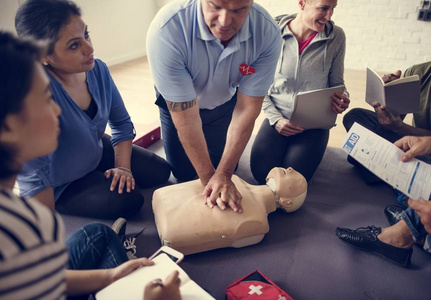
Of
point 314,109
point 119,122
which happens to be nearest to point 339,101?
point 314,109

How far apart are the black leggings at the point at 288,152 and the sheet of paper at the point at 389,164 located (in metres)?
0.14

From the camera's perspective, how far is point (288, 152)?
1640mm

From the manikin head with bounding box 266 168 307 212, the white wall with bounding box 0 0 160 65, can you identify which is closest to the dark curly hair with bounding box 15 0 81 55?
the manikin head with bounding box 266 168 307 212

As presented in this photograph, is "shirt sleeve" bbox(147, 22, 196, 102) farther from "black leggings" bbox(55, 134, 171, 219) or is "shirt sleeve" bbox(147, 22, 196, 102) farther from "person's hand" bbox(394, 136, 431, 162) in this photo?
"person's hand" bbox(394, 136, 431, 162)

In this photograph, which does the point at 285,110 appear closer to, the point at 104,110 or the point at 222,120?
the point at 222,120

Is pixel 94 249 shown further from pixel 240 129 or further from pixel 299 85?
pixel 299 85

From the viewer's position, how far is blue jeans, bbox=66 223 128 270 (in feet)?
3.03

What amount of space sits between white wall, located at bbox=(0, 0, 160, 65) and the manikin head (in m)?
2.53

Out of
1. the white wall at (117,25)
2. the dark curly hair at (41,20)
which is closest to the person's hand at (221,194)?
the dark curly hair at (41,20)

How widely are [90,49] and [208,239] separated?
0.78m

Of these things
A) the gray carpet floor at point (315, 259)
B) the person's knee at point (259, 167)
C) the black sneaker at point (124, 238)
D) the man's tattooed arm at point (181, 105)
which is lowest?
A: the gray carpet floor at point (315, 259)

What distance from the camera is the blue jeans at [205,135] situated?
5.18ft

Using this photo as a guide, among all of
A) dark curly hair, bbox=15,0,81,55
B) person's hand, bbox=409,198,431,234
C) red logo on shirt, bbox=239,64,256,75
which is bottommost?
person's hand, bbox=409,198,431,234

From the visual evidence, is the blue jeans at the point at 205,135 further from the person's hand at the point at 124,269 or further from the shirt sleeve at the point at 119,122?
the person's hand at the point at 124,269
